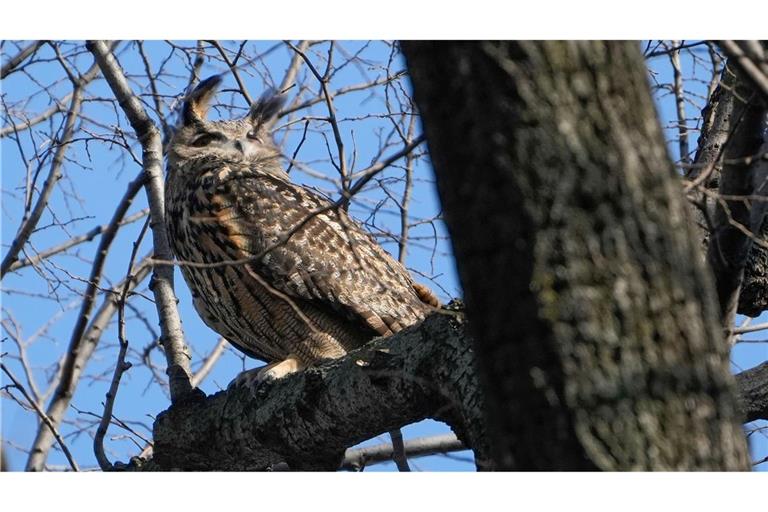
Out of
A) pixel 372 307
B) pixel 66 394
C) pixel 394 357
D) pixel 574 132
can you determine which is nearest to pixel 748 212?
pixel 394 357

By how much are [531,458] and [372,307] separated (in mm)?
2750

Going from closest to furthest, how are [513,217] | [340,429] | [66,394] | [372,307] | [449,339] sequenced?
[513,217]
[449,339]
[340,429]
[66,394]
[372,307]

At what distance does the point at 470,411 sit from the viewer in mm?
2902

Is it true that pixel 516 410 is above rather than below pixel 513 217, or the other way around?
below

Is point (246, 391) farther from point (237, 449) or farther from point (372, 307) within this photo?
point (372, 307)

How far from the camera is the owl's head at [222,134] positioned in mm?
5238

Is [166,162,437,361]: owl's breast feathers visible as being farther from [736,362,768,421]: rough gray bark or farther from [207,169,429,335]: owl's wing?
[736,362,768,421]: rough gray bark

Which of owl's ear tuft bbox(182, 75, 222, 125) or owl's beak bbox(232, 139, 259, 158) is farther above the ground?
owl's ear tuft bbox(182, 75, 222, 125)

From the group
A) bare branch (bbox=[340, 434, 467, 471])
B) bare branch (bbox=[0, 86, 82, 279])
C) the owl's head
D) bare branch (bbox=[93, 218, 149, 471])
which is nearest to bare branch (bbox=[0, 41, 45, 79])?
bare branch (bbox=[0, 86, 82, 279])

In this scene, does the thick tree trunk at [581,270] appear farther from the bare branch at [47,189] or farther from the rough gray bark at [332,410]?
the bare branch at [47,189]

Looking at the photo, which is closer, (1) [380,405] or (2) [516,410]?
(2) [516,410]

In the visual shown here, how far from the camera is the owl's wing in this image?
14.2 ft

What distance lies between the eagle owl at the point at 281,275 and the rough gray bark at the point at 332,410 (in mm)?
279

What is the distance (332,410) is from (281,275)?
1.05 meters
